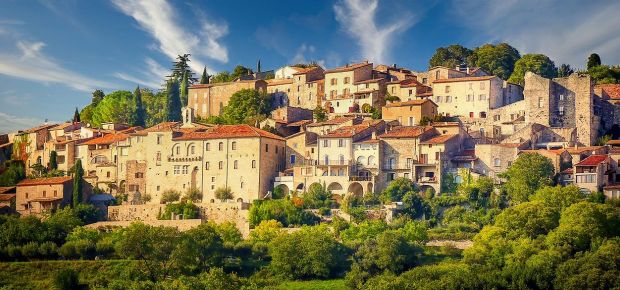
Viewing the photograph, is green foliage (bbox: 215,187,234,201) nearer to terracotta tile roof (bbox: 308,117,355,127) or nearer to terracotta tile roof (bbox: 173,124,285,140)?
terracotta tile roof (bbox: 173,124,285,140)

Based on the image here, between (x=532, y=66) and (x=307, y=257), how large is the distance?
1287 inches

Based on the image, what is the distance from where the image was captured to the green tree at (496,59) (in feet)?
280

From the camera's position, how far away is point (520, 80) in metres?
78.9

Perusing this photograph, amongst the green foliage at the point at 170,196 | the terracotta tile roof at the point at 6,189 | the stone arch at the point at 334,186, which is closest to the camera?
the stone arch at the point at 334,186

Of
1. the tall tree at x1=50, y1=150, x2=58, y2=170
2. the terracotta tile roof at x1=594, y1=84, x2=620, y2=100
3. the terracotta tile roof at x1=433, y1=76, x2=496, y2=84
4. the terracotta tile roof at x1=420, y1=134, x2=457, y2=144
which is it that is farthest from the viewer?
the tall tree at x1=50, y1=150, x2=58, y2=170

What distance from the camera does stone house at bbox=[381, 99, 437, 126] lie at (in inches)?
2788

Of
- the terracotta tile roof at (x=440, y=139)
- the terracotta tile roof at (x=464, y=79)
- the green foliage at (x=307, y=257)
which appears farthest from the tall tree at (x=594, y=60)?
the green foliage at (x=307, y=257)

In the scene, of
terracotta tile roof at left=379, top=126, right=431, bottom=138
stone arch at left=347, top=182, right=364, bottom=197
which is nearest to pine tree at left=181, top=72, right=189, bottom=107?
terracotta tile roof at left=379, top=126, right=431, bottom=138

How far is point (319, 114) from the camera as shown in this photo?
75562mm

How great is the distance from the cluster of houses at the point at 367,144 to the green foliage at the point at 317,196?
2.06 ft

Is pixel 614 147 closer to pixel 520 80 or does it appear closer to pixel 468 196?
pixel 468 196

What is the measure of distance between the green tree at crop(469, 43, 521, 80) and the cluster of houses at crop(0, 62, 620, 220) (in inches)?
279

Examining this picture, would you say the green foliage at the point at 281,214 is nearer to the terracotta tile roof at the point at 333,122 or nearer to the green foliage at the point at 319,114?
the terracotta tile roof at the point at 333,122

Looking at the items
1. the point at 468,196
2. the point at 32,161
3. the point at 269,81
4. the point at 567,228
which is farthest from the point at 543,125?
the point at 32,161
